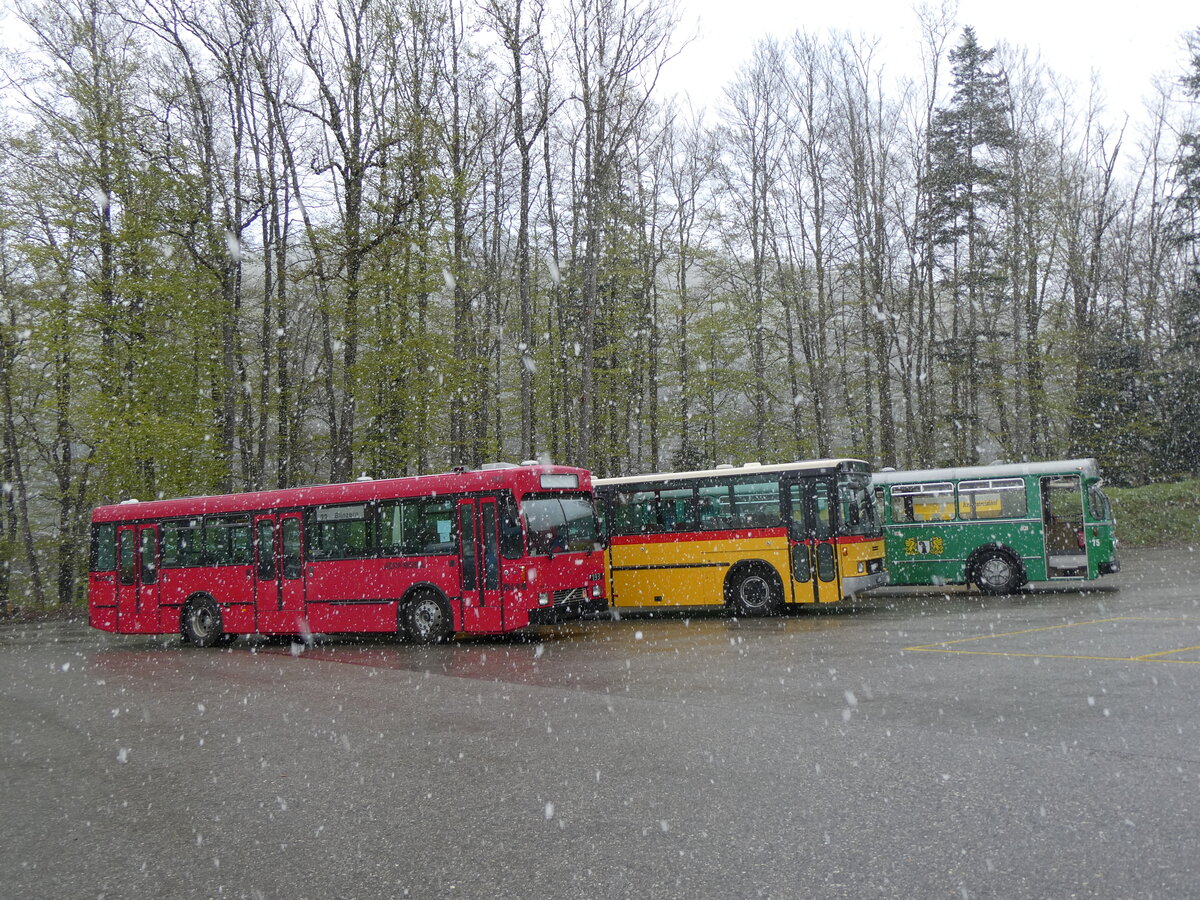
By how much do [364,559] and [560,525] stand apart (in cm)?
354

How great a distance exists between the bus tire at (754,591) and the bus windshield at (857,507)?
168 centimetres

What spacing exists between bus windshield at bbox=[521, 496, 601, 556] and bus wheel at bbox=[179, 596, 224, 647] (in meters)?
7.07

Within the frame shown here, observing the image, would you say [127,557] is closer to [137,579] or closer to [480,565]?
[137,579]

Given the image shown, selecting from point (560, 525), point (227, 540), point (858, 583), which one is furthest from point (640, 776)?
point (227, 540)

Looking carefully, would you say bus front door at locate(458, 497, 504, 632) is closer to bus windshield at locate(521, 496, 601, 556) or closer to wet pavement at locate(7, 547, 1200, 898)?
bus windshield at locate(521, 496, 601, 556)

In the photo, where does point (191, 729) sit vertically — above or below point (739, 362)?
below

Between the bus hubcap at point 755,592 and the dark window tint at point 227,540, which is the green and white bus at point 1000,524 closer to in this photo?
the bus hubcap at point 755,592

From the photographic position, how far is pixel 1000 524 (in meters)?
19.8

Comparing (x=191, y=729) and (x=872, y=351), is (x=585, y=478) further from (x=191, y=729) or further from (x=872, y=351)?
(x=872, y=351)

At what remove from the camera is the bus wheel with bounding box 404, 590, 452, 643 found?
15.7m

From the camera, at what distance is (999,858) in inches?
177

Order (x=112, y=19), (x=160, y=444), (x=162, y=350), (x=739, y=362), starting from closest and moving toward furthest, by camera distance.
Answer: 1. (x=160, y=444)
2. (x=162, y=350)
3. (x=112, y=19)
4. (x=739, y=362)

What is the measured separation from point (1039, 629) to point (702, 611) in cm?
883

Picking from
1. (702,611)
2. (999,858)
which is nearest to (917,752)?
(999,858)
